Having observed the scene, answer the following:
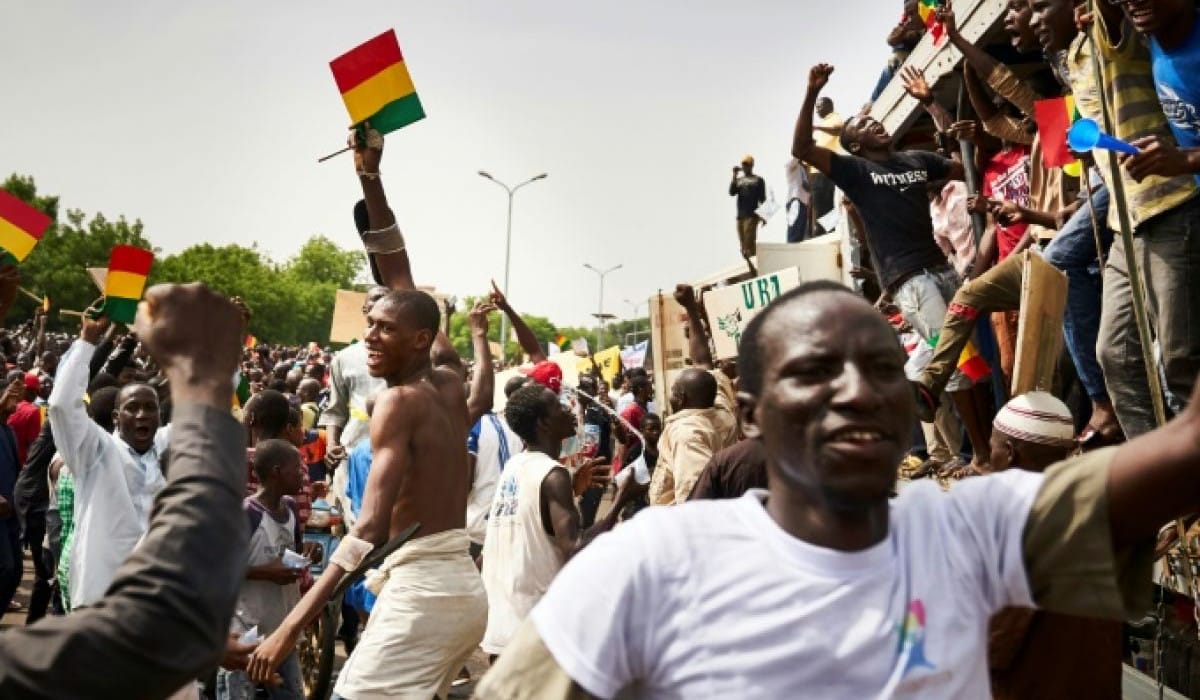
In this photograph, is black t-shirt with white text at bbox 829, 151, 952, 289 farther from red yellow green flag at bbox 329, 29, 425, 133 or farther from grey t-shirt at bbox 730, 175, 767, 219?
grey t-shirt at bbox 730, 175, 767, 219

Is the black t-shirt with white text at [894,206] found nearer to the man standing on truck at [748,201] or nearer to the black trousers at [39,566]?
the black trousers at [39,566]

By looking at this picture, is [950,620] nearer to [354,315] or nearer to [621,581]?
[621,581]

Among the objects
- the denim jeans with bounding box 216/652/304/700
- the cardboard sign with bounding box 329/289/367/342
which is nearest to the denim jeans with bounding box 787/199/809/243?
the cardboard sign with bounding box 329/289/367/342

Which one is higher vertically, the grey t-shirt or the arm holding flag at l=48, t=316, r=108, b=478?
the grey t-shirt

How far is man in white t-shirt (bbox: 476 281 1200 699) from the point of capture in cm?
167

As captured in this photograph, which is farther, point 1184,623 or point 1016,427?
point 1184,623

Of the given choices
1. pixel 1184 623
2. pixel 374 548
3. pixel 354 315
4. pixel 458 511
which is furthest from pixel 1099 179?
pixel 354 315

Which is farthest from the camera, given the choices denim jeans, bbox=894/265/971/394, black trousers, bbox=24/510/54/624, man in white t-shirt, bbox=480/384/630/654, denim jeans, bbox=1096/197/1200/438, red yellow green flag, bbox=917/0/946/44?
black trousers, bbox=24/510/54/624

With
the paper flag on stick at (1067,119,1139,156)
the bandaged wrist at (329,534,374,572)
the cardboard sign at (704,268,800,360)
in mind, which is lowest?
the bandaged wrist at (329,534,374,572)

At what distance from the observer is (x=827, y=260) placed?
31.7 ft

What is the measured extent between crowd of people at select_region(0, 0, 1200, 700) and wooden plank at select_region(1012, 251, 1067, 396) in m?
0.17

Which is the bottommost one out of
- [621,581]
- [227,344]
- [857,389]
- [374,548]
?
[374,548]

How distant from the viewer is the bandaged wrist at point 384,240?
16.4ft

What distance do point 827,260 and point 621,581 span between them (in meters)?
8.25
